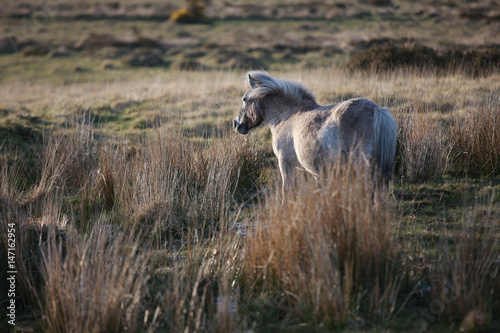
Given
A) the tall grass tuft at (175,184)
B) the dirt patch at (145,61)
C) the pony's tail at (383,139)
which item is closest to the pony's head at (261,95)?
the tall grass tuft at (175,184)

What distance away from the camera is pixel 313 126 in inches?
183

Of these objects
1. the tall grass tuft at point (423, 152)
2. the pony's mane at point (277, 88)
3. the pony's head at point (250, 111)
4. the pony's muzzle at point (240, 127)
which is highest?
the pony's mane at point (277, 88)

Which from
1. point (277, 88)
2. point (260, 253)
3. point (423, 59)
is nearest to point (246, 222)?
point (260, 253)

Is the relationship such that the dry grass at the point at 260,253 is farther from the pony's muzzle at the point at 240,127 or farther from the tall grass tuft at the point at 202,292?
the pony's muzzle at the point at 240,127

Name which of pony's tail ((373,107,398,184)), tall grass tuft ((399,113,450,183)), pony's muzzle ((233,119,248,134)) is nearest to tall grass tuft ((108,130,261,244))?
pony's muzzle ((233,119,248,134))

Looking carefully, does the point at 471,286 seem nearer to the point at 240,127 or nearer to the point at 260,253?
the point at 260,253

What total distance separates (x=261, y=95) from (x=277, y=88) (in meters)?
0.26

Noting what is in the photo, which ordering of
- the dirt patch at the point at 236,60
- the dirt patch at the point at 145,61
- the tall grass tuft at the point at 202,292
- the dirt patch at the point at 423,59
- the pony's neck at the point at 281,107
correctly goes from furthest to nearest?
the dirt patch at the point at 145,61, the dirt patch at the point at 236,60, the dirt patch at the point at 423,59, the pony's neck at the point at 281,107, the tall grass tuft at the point at 202,292

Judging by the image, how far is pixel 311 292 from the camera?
128 inches

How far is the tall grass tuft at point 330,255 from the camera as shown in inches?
127

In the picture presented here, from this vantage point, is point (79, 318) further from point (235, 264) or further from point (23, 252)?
point (23, 252)

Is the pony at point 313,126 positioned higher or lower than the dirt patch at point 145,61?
lower

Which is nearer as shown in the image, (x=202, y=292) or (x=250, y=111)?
(x=202, y=292)

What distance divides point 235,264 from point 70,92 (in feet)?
49.2
